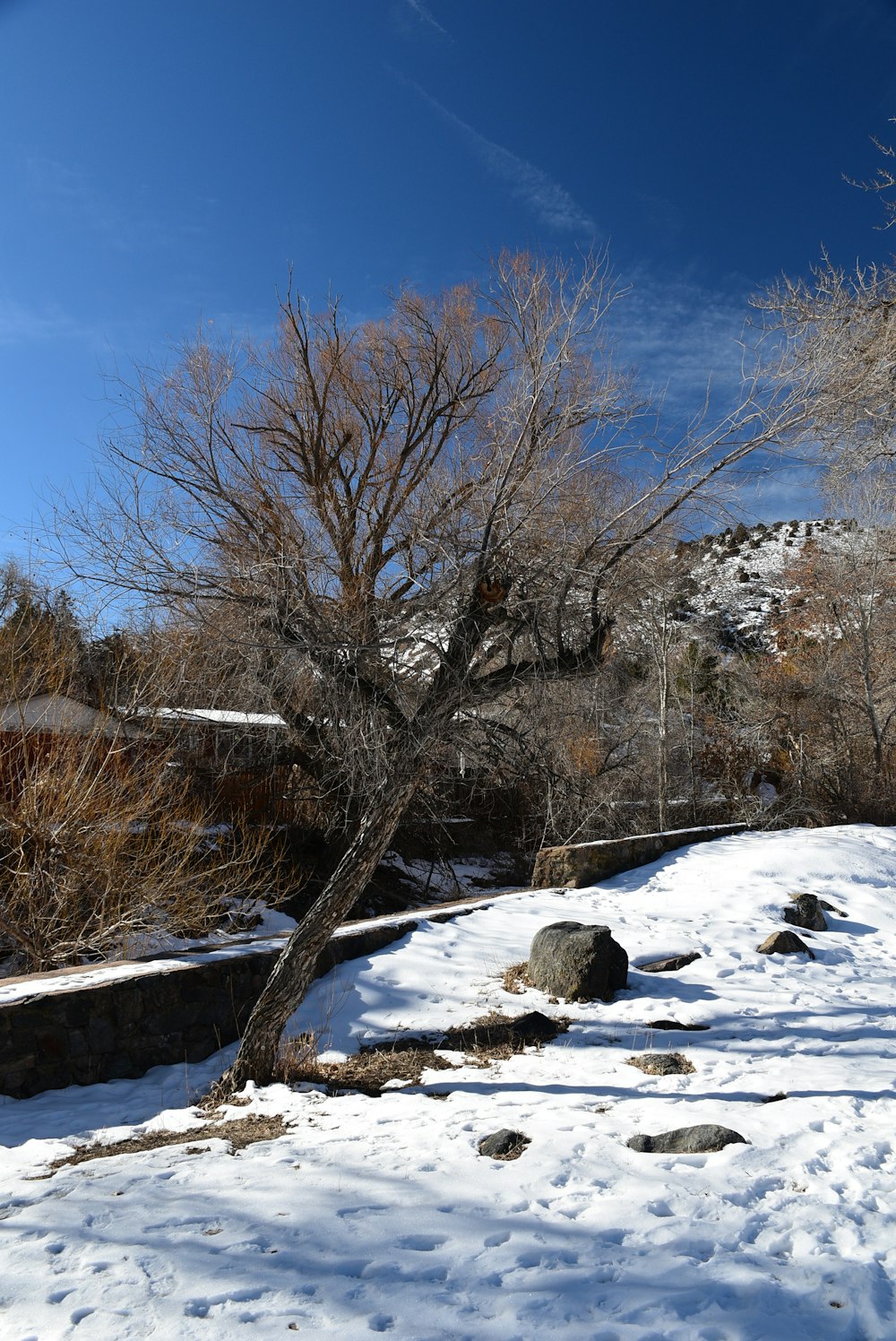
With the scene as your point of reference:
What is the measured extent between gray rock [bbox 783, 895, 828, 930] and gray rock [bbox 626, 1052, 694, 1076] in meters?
4.03

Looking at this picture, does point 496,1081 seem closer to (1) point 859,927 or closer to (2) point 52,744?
(1) point 859,927

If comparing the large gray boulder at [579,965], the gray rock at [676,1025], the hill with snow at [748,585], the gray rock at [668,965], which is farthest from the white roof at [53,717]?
the hill with snow at [748,585]

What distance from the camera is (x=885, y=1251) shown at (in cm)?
303

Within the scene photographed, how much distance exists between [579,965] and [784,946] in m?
2.48

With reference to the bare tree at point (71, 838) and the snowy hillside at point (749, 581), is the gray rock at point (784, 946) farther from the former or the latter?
the bare tree at point (71, 838)

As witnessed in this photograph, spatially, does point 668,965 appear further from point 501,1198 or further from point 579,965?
point 501,1198

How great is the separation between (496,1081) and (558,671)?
9.06 ft

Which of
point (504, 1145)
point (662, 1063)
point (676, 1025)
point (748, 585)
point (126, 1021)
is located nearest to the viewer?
point (504, 1145)

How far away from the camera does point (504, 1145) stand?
423 cm

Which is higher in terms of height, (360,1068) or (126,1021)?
(126,1021)

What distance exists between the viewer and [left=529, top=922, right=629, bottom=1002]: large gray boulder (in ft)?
23.9

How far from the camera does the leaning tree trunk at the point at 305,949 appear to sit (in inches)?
229

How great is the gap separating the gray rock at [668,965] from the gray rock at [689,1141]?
3.73 m

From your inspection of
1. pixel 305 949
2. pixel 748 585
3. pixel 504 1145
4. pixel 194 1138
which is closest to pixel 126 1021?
pixel 305 949
